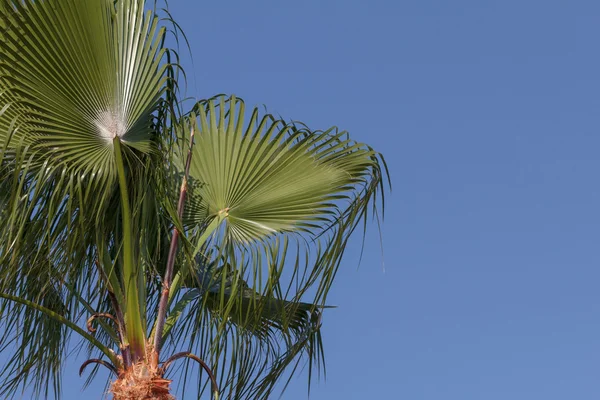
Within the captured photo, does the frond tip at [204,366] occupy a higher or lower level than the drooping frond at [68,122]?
lower

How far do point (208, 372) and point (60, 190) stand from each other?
1.13 meters

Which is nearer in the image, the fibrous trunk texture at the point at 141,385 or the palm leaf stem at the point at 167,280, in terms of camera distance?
the fibrous trunk texture at the point at 141,385

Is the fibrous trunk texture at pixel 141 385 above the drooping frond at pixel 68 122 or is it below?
below

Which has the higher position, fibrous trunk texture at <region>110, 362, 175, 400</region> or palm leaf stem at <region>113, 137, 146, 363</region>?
palm leaf stem at <region>113, 137, 146, 363</region>

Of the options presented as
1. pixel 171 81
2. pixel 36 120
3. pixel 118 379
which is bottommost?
pixel 118 379

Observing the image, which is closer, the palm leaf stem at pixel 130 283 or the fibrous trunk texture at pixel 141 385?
the fibrous trunk texture at pixel 141 385

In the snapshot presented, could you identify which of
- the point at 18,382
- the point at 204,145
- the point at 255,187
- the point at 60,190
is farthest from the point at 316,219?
the point at 18,382

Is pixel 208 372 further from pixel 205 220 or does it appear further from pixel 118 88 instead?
pixel 118 88

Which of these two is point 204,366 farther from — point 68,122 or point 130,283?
point 68,122

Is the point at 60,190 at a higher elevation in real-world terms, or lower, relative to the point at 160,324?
higher

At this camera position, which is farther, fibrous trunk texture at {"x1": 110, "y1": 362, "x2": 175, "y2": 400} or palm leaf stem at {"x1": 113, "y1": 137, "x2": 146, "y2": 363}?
palm leaf stem at {"x1": 113, "y1": 137, "x2": 146, "y2": 363}

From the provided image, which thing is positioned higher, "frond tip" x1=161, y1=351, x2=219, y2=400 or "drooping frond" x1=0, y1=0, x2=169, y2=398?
"drooping frond" x1=0, y1=0, x2=169, y2=398

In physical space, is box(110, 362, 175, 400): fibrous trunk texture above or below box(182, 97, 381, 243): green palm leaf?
below

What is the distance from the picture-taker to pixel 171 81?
14.8 ft
